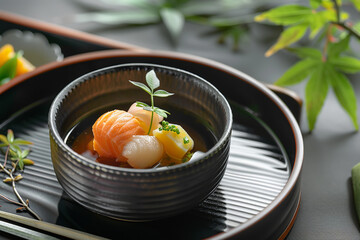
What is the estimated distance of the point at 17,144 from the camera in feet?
2.84

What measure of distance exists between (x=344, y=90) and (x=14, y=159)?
712 millimetres

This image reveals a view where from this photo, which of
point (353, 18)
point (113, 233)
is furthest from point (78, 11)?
point (113, 233)

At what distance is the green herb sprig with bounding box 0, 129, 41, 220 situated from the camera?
0.77 meters

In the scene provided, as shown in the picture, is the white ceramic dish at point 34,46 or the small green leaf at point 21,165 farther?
the white ceramic dish at point 34,46

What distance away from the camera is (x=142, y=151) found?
Result: 0.72 m

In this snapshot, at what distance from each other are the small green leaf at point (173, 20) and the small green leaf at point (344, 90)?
1.69 ft

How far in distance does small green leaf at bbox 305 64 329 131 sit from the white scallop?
17.5 inches

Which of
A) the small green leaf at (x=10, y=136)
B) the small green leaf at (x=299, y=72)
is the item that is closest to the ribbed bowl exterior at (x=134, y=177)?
the small green leaf at (x=10, y=136)

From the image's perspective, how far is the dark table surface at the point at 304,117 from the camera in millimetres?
848

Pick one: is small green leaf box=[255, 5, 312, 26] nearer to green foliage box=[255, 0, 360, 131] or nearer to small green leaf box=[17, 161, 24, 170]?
green foliage box=[255, 0, 360, 131]

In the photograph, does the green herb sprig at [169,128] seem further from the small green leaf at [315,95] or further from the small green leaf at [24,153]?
the small green leaf at [315,95]

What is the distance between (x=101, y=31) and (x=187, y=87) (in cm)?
65

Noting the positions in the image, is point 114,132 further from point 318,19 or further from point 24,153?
point 318,19

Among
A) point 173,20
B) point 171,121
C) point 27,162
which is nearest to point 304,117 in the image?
point 171,121
